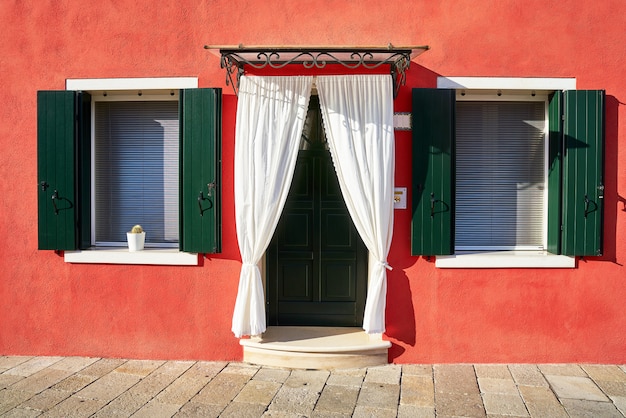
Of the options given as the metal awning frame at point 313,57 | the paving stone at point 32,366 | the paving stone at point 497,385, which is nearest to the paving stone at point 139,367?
the paving stone at point 32,366

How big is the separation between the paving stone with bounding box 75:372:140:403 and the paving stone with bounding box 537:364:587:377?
3799 millimetres

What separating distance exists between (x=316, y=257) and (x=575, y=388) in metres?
2.69

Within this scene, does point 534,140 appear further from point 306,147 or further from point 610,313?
point 306,147

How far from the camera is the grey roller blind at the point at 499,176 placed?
5.66m

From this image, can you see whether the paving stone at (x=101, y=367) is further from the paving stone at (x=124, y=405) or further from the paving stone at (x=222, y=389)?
the paving stone at (x=222, y=389)

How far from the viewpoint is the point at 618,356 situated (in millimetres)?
5383

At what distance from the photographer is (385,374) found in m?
5.14

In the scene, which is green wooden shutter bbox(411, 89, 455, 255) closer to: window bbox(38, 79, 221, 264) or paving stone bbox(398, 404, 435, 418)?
paving stone bbox(398, 404, 435, 418)

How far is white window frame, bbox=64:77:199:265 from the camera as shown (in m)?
5.47

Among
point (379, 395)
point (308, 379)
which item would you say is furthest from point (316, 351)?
point (379, 395)

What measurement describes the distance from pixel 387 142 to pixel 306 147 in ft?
3.24

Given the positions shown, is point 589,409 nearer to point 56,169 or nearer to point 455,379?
point 455,379

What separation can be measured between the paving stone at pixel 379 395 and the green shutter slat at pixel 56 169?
10.4ft

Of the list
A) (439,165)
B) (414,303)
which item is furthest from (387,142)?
(414,303)
